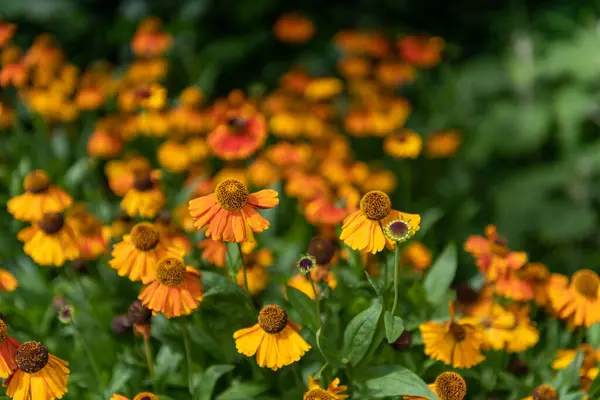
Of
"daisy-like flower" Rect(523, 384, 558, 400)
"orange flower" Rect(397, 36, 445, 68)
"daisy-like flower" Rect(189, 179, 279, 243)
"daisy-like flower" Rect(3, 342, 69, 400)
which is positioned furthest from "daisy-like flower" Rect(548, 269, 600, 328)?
"orange flower" Rect(397, 36, 445, 68)

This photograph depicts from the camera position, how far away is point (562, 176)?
126 inches

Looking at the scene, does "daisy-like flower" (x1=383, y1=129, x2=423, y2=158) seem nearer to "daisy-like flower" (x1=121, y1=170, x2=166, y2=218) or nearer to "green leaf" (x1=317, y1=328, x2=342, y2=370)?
"daisy-like flower" (x1=121, y1=170, x2=166, y2=218)

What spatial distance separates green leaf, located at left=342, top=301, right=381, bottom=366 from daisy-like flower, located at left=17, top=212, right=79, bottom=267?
71cm

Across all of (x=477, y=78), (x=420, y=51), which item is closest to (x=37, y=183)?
(x=420, y=51)

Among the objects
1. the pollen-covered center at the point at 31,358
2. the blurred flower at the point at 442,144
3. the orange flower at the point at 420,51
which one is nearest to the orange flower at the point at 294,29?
the orange flower at the point at 420,51

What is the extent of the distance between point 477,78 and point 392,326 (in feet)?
7.48

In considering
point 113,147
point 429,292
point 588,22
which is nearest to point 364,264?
point 429,292

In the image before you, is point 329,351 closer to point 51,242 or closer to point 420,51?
point 51,242

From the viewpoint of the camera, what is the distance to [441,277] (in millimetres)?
1792

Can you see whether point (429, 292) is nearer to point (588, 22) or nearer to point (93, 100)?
point (93, 100)

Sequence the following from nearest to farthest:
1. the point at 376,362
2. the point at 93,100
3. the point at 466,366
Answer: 1. the point at 466,366
2. the point at 376,362
3. the point at 93,100

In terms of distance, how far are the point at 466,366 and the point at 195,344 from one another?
0.64 metres

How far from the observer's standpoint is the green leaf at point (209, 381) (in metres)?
1.52

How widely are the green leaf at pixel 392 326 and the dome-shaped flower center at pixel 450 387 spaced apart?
127mm
